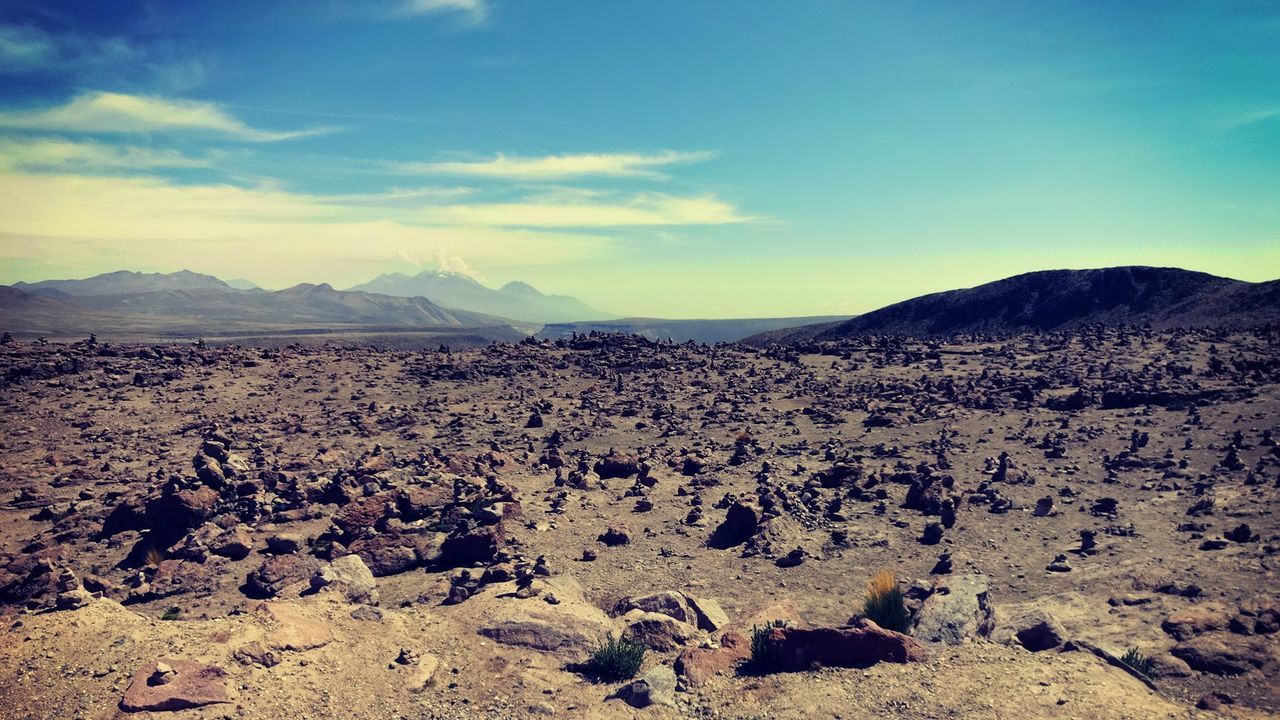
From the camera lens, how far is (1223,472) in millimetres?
16359

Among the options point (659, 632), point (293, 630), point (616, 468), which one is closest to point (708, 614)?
point (659, 632)

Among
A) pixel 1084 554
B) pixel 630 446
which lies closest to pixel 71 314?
pixel 630 446

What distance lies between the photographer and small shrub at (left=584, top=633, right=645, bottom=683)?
8945mm

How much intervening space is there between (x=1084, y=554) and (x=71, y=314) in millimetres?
210494

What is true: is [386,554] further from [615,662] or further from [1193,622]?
[1193,622]

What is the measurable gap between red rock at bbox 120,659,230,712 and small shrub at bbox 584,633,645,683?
4276 millimetres

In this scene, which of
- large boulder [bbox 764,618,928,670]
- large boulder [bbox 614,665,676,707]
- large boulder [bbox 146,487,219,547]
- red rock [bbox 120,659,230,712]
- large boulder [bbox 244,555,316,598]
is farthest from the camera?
large boulder [bbox 146,487,219,547]

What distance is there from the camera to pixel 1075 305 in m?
55.3

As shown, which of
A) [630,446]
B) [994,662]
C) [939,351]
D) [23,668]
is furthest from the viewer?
[939,351]

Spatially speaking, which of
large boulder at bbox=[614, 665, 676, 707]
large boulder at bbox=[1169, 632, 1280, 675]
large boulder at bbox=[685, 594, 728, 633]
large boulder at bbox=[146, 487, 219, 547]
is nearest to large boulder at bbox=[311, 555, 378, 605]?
large boulder at bbox=[146, 487, 219, 547]

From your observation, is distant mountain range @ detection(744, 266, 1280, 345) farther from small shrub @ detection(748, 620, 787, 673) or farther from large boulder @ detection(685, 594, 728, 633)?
small shrub @ detection(748, 620, 787, 673)

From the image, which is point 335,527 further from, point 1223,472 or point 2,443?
point 1223,472

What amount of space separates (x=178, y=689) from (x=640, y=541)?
857cm

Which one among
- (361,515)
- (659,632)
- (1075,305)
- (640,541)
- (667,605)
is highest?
(1075,305)
